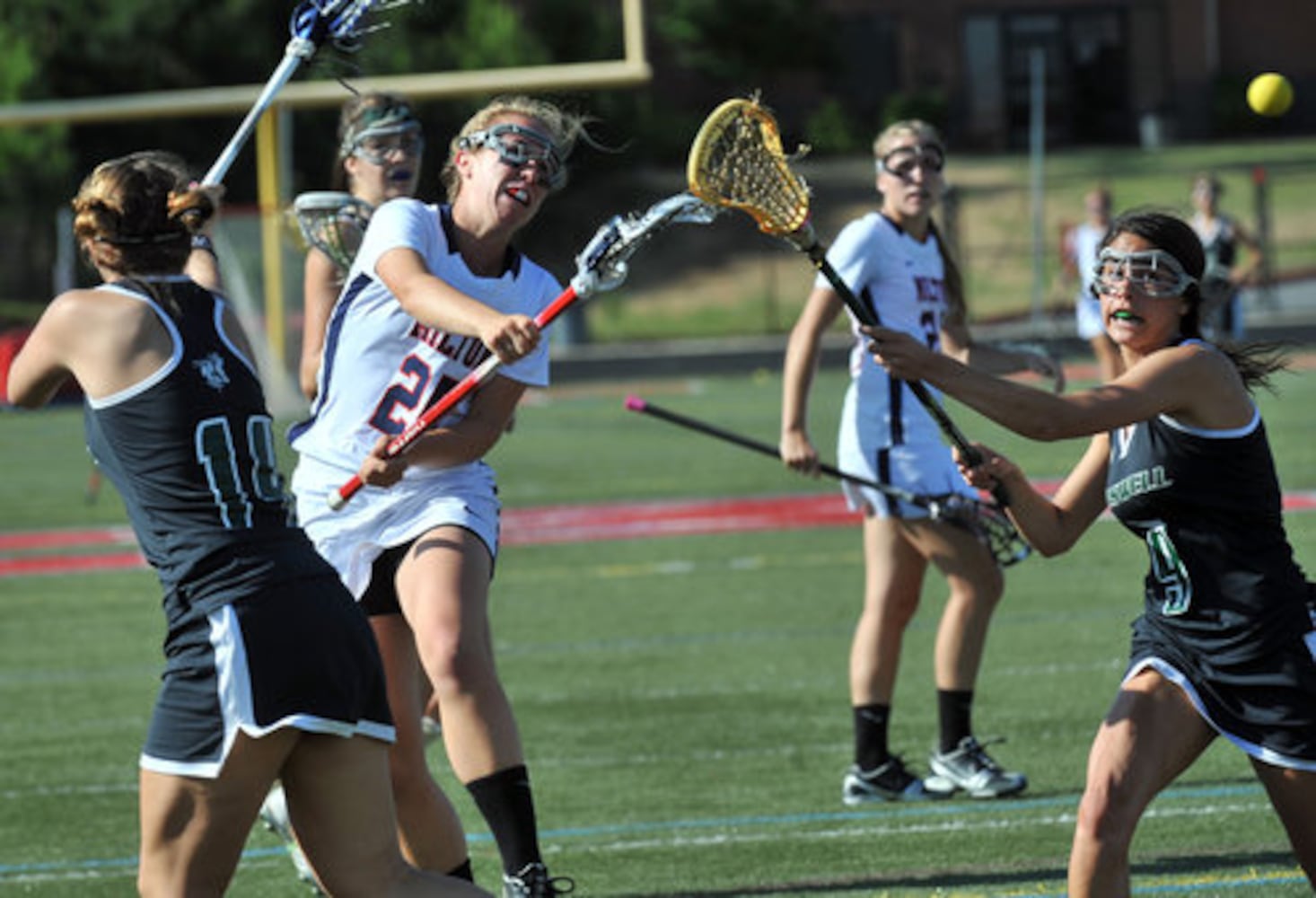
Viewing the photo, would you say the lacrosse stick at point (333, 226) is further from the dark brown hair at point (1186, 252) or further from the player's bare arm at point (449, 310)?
the dark brown hair at point (1186, 252)

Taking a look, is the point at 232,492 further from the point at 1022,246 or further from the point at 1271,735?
the point at 1022,246

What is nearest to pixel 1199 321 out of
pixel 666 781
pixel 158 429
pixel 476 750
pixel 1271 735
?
pixel 1271 735

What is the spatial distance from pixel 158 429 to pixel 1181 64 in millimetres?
51172

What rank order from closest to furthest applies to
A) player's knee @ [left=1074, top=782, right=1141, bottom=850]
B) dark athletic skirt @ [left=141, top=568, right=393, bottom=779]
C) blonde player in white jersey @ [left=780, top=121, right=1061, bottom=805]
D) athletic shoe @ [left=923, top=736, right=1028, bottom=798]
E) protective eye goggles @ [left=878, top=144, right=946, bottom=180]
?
dark athletic skirt @ [left=141, top=568, right=393, bottom=779]
player's knee @ [left=1074, top=782, right=1141, bottom=850]
athletic shoe @ [left=923, top=736, right=1028, bottom=798]
blonde player in white jersey @ [left=780, top=121, right=1061, bottom=805]
protective eye goggles @ [left=878, top=144, right=946, bottom=180]

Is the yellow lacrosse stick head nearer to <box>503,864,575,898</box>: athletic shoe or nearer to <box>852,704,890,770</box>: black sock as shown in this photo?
<box>503,864,575,898</box>: athletic shoe

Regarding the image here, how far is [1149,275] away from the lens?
5215mm

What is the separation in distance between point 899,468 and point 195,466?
3.56 m

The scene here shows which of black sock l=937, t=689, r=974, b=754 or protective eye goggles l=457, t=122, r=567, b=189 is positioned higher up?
protective eye goggles l=457, t=122, r=567, b=189

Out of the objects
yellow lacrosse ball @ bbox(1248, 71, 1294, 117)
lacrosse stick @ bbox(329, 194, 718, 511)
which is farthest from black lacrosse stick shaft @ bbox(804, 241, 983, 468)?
yellow lacrosse ball @ bbox(1248, 71, 1294, 117)

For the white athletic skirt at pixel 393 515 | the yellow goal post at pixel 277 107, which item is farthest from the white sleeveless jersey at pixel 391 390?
the yellow goal post at pixel 277 107

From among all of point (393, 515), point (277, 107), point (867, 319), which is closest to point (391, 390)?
point (393, 515)

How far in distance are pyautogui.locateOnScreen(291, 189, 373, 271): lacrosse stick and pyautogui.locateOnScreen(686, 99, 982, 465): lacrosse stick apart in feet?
6.37

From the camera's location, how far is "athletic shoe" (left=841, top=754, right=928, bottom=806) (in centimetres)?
750

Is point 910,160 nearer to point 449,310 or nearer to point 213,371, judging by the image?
point 449,310
